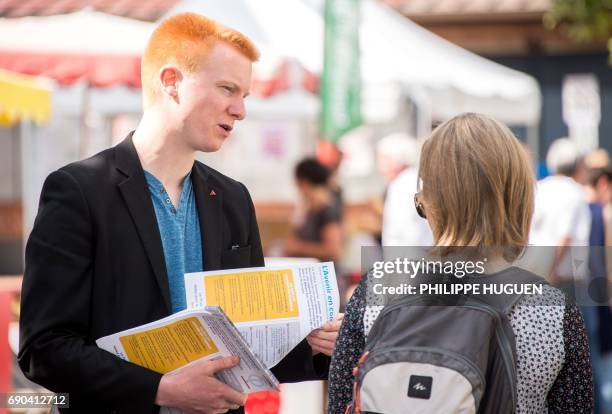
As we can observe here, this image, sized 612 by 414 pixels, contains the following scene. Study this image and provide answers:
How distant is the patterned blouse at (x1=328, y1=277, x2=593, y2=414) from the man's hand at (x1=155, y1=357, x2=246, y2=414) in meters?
0.29

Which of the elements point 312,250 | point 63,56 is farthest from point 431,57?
point 63,56

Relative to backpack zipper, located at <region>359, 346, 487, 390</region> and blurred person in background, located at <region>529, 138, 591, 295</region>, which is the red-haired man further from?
blurred person in background, located at <region>529, 138, 591, 295</region>

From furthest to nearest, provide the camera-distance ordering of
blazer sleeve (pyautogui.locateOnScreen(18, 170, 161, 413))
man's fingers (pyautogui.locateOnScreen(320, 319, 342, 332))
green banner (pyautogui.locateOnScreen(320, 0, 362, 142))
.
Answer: green banner (pyautogui.locateOnScreen(320, 0, 362, 142)) < man's fingers (pyautogui.locateOnScreen(320, 319, 342, 332)) < blazer sleeve (pyautogui.locateOnScreen(18, 170, 161, 413))

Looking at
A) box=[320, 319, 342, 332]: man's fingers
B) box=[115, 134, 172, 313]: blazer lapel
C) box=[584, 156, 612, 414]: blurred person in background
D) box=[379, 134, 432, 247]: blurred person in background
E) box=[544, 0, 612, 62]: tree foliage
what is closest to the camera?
box=[115, 134, 172, 313]: blazer lapel

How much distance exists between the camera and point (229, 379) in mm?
2453

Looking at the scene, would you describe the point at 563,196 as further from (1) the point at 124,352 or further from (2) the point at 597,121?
(2) the point at 597,121

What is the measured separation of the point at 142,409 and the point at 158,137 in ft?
2.27

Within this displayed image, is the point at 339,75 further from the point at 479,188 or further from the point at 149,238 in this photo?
the point at 479,188

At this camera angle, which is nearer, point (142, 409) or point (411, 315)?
point (411, 315)

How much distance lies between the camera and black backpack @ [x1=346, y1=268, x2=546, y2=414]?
2051 millimetres

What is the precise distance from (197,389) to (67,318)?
0.35 metres

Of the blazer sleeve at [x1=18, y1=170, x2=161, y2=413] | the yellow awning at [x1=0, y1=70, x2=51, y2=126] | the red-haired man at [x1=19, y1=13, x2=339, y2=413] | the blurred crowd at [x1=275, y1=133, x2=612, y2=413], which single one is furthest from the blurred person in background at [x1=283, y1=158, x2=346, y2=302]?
the blazer sleeve at [x1=18, y1=170, x2=161, y2=413]

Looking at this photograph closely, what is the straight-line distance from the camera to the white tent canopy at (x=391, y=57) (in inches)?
315

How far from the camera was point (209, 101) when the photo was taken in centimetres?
257
